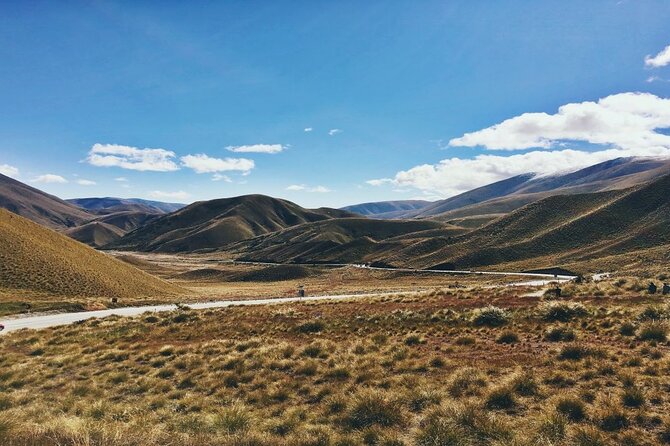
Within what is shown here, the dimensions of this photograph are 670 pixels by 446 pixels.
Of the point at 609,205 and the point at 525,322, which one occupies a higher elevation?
the point at 609,205

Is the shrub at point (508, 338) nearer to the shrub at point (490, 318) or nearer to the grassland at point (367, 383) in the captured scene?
the grassland at point (367, 383)

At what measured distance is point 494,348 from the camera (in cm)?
1426

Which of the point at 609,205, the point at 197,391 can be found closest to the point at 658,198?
the point at 609,205

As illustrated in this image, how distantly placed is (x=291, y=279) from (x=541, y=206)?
9043 centimetres

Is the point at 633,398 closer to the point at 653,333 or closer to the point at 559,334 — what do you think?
the point at 653,333

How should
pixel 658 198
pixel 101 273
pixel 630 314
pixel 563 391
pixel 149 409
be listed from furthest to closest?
pixel 658 198
pixel 101 273
pixel 630 314
pixel 149 409
pixel 563 391

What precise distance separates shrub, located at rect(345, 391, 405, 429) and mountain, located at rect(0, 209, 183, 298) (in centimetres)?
5083

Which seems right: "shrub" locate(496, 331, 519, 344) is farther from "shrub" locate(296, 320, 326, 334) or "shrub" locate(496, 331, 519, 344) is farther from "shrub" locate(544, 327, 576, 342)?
"shrub" locate(296, 320, 326, 334)

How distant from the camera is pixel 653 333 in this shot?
13.2 meters

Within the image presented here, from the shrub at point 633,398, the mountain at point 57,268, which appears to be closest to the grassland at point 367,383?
the shrub at point 633,398

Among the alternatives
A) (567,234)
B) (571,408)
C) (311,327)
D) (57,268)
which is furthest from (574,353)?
(567,234)

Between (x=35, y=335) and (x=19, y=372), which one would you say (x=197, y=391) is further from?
(x=35, y=335)

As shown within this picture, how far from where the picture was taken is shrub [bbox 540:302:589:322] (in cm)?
1814

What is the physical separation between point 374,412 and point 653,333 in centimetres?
1095
